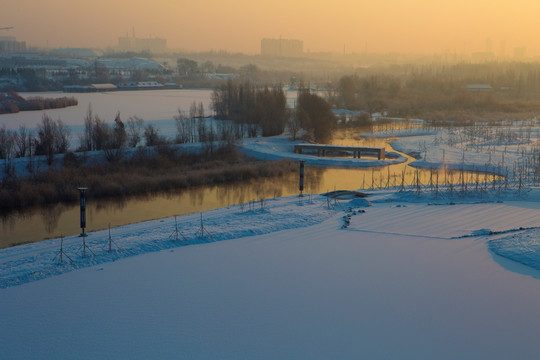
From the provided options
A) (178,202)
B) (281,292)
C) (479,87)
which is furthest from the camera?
(479,87)

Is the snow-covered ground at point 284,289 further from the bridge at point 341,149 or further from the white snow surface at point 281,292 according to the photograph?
the bridge at point 341,149

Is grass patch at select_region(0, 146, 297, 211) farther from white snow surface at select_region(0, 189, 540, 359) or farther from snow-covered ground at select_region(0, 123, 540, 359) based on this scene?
white snow surface at select_region(0, 189, 540, 359)

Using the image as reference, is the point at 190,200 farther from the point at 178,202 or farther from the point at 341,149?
the point at 341,149

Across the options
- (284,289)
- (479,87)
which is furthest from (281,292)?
(479,87)

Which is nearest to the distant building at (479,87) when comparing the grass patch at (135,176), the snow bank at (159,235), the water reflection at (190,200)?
the water reflection at (190,200)

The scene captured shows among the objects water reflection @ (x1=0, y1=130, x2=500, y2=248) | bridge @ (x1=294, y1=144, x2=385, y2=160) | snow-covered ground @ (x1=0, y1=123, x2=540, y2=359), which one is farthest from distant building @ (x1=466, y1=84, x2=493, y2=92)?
snow-covered ground @ (x1=0, y1=123, x2=540, y2=359)

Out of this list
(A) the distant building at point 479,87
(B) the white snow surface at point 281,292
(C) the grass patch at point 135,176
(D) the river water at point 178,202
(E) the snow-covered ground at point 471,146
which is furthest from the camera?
(A) the distant building at point 479,87
